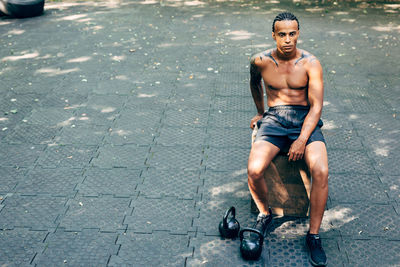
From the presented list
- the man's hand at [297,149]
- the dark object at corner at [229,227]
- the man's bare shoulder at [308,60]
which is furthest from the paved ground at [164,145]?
the man's bare shoulder at [308,60]

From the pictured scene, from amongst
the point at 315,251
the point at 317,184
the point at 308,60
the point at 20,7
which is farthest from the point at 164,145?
the point at 20,7

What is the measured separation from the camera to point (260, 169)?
3.68 metres

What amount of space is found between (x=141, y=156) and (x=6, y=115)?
2539 mm

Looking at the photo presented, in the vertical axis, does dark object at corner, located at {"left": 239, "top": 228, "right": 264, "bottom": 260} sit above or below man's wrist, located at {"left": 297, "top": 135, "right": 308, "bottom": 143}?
below

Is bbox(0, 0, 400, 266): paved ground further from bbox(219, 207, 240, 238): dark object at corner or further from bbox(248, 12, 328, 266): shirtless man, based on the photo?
bbox(248, 12, 328, 266): shirtless man

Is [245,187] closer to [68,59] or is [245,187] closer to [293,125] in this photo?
[293,125]

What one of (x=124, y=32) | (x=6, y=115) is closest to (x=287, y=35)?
(x=6, y=115)

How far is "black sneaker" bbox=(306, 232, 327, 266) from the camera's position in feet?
11.6

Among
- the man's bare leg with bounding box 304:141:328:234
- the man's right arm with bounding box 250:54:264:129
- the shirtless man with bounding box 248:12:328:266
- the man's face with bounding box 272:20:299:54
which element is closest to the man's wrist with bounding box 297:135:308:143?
the shirtless man with bounding box 248:12:328:266

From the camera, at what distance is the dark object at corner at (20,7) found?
36.5ft

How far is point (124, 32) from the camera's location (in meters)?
10.2

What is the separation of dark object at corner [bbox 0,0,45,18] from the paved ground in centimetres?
130

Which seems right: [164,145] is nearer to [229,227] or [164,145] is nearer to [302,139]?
[229,227]

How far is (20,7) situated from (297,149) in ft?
33.3
